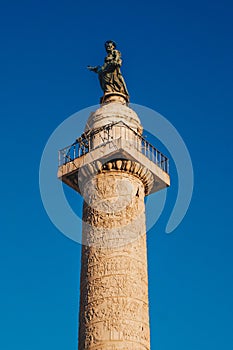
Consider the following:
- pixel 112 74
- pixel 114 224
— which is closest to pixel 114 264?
pixel 114 224

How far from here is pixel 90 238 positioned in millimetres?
15297

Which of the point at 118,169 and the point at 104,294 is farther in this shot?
the point at 118,169

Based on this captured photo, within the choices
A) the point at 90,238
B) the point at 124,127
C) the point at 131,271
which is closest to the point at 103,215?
the point at 90,238

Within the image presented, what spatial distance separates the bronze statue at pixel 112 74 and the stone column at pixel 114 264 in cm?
296

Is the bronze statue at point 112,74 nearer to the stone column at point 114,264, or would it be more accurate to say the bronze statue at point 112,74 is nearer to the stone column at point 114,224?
the stone column at point 114,224

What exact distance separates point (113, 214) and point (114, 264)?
1295 mm

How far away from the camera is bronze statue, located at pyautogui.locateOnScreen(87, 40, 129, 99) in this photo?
1816 centimetres

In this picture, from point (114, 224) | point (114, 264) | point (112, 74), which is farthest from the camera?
point (112, 74)

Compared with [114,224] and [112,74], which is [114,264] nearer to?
[114,224]

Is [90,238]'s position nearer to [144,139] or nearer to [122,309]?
[122,309]

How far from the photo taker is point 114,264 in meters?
14.6

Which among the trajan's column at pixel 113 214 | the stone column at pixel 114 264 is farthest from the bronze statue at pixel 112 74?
the stone column at pixel 114 264

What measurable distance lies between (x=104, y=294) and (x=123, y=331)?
956 millimetres

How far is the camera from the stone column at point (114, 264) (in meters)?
13.9
